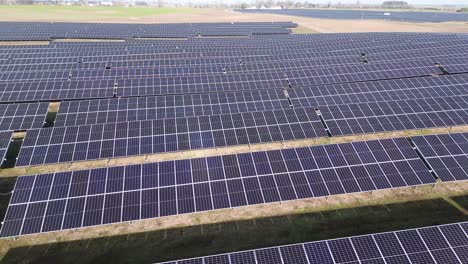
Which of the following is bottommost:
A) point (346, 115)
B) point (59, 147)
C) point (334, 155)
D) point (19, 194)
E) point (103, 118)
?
point (334, 155)

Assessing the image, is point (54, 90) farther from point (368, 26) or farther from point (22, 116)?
point (368, 26)

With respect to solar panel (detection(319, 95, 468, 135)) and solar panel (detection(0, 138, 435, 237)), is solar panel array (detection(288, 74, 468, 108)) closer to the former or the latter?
solar panel (detection(319, 95, 468, 135))

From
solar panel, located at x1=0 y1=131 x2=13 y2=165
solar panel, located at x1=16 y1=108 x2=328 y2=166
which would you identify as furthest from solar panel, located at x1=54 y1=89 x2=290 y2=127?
solar panel, located at x1=0 y1=131 x2=13 y2=165

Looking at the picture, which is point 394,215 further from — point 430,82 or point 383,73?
point 383,73

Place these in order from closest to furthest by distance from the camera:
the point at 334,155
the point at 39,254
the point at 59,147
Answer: the point at 39,254
the point at 334,155
the point at 59,147

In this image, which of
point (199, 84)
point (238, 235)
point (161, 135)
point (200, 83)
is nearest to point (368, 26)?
point (200, 83)

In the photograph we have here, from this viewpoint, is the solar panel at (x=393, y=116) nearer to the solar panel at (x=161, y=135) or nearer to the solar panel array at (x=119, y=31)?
the solar panel at (x=161, y=135)

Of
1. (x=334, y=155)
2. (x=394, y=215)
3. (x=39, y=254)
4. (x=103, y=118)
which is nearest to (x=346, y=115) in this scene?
(x=334, y=155)
